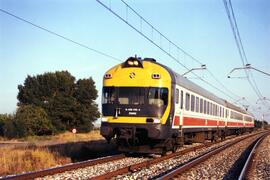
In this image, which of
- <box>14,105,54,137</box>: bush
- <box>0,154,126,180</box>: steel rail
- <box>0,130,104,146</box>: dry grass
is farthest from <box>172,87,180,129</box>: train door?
<box>14,105,54,137</box>: bush

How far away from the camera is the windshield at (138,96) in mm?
14891

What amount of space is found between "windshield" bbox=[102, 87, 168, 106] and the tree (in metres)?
43.4

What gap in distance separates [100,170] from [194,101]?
8.99 meters

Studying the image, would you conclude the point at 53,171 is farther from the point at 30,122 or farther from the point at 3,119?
the point at 3,119

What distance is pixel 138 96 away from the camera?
15.0 metres

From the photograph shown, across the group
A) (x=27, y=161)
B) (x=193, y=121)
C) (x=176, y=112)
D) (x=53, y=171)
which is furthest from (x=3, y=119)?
(x=53, y=171)

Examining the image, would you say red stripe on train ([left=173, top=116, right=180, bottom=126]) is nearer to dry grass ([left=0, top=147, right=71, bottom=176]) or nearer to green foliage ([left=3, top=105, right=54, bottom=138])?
dry grass ([left=0, top=147, right=71, bottom=176])

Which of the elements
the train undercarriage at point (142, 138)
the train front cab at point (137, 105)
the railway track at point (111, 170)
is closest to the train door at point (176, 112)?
the train undercarriage at point (142, 138)

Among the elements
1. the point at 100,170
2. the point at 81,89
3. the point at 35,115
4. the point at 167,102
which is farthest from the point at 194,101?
the point at 81,89

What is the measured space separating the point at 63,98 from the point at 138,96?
151 ft

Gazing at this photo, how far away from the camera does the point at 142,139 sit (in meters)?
15.1

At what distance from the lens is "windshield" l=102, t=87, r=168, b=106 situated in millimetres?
14891

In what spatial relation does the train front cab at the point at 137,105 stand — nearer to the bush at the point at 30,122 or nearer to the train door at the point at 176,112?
the train door at the point at 176,112

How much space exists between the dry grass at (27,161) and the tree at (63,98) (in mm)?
43058
